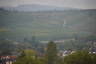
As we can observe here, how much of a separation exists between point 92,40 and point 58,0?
2.43 meters

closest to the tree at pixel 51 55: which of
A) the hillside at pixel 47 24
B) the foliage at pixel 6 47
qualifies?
the foliage at pixel 6 47

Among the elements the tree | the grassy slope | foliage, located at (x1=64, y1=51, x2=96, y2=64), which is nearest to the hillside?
the grassy slope

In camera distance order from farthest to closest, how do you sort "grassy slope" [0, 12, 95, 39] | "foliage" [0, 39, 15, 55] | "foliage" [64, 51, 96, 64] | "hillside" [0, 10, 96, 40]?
"grassy slope" [0, 12, 95, 39]
"hillside" [0, 10, 96, 40]
"foliage" [0, 39, 15, 55]
"foliage" [64, 51, 96, 64]

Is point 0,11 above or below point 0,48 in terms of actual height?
above

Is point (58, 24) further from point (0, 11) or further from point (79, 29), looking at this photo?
point (0, 11)

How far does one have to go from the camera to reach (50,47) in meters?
7.43

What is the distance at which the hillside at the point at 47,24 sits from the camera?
12197 millimetres

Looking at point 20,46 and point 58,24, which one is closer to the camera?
point 20,46

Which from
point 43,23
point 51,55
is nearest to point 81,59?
point 51,55

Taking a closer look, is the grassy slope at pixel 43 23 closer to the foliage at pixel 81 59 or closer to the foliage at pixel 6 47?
the foliage at pixel 6 47

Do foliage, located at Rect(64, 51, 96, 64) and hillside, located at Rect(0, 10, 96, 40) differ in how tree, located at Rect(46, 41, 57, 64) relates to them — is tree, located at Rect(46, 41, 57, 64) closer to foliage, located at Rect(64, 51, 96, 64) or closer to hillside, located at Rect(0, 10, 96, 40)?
foliage, located at Rect(64, 51, 96, 64)

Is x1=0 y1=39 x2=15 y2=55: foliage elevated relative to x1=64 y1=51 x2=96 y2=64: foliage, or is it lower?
lower

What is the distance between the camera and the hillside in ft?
40.0

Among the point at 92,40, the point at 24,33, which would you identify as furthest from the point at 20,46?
the point at 92,40
